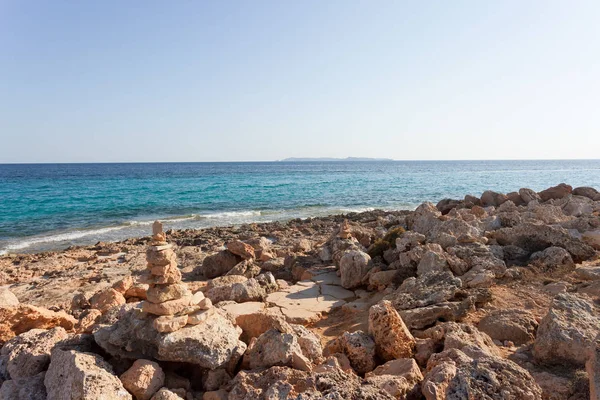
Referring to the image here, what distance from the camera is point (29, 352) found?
4004 mm

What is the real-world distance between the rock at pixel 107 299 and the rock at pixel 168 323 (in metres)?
2.79

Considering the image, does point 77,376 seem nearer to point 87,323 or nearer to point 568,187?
point 87,323

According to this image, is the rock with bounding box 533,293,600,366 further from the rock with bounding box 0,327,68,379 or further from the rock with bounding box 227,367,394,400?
the rock with bounding box 0,327,68,379

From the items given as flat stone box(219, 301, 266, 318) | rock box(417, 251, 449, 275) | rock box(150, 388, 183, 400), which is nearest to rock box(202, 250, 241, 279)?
flat stone box(219, 301, 266, 318)

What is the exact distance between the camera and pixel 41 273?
11.1 meters

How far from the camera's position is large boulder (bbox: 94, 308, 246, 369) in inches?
151

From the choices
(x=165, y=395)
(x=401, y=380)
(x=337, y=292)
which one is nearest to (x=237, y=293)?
(x=337, y=292)

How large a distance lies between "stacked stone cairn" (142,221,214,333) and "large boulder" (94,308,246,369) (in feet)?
0.35

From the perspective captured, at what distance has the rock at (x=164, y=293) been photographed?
166 inches

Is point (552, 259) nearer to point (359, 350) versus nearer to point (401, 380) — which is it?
point (359, 350)

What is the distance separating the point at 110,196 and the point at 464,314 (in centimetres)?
3332

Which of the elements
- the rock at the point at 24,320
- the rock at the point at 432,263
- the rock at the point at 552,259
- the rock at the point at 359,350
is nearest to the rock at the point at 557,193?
the rock at the point at 552,259

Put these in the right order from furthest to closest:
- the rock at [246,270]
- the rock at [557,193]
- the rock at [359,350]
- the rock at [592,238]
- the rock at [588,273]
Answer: the rock at [557,193]
the rock at [246,270]
the rock at [592,238]
the rock at [588,273]
the rock at [359,350]

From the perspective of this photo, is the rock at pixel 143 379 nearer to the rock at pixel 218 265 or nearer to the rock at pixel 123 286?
the rock at pixel 123 286
